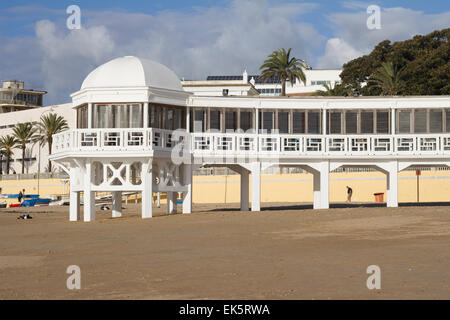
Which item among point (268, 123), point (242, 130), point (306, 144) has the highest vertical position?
point (268, 123)

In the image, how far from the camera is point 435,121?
3108 cm

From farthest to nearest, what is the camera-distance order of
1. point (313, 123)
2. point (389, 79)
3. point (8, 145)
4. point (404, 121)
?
1. point (8, 145)
2. point (389, 79)
3. point (313, 123)
4. point (404, 121)

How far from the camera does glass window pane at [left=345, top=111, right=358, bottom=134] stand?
31438mm

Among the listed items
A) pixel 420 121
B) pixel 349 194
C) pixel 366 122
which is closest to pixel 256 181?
pixel 366 122

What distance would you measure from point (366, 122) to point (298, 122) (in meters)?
2.97

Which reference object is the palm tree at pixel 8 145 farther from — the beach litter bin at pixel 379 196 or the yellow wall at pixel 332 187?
the beach litter bin at pixel 379 196

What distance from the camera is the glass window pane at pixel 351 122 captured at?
103ft

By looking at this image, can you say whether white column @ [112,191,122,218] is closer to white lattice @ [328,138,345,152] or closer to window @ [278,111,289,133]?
window @ [278,111,289,133]

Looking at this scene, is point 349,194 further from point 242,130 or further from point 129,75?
point 129,75

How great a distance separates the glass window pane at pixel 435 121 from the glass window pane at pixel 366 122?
8.50 ft

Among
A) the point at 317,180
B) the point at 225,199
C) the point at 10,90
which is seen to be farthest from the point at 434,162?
the point at 10,90

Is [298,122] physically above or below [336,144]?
above

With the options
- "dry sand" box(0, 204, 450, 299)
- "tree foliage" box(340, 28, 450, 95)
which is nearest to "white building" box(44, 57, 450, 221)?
"dry sand" box(0, 204, 450, 299)

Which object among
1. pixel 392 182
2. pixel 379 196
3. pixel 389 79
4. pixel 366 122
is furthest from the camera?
pixel 389 79
